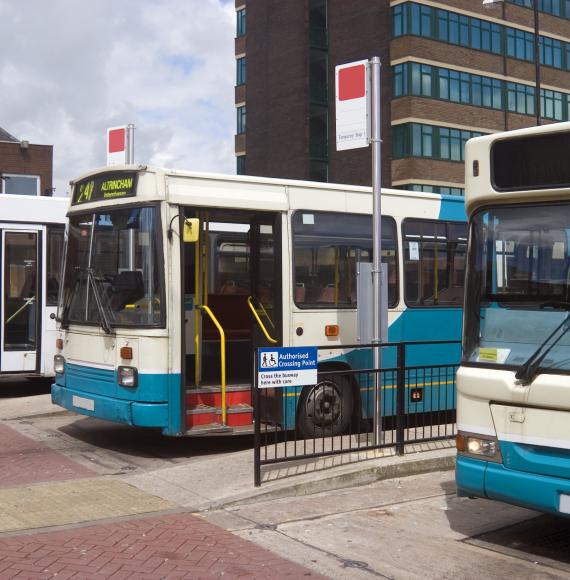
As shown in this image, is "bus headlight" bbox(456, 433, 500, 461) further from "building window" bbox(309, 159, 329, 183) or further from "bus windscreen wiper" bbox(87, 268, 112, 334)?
"building window" bbox(309, 159, 329, 183)

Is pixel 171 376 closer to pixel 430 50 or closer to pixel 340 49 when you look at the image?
pixel 430 50

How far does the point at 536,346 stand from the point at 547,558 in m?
1.56

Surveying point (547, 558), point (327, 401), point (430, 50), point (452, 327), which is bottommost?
point (547, 558)

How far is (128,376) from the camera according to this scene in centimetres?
930

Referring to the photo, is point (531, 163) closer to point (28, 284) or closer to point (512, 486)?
point (512, 486)

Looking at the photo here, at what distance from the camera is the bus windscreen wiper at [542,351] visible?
585 cm

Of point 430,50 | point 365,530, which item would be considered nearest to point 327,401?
point 365,530

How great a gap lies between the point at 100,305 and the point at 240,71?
4871 cm

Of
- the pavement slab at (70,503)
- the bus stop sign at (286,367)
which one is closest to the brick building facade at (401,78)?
the bus stop sign at (286,367)

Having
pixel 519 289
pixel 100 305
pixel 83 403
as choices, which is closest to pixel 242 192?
pixel 100 305

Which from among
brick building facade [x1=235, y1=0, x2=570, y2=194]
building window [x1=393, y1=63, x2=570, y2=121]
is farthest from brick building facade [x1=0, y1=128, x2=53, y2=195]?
building window [x1=393, y1=63, x2=570, y2=121]

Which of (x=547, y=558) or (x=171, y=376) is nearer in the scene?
A: (x=547, y=558)

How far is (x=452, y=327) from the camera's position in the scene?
451 inches

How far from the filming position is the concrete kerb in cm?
753
